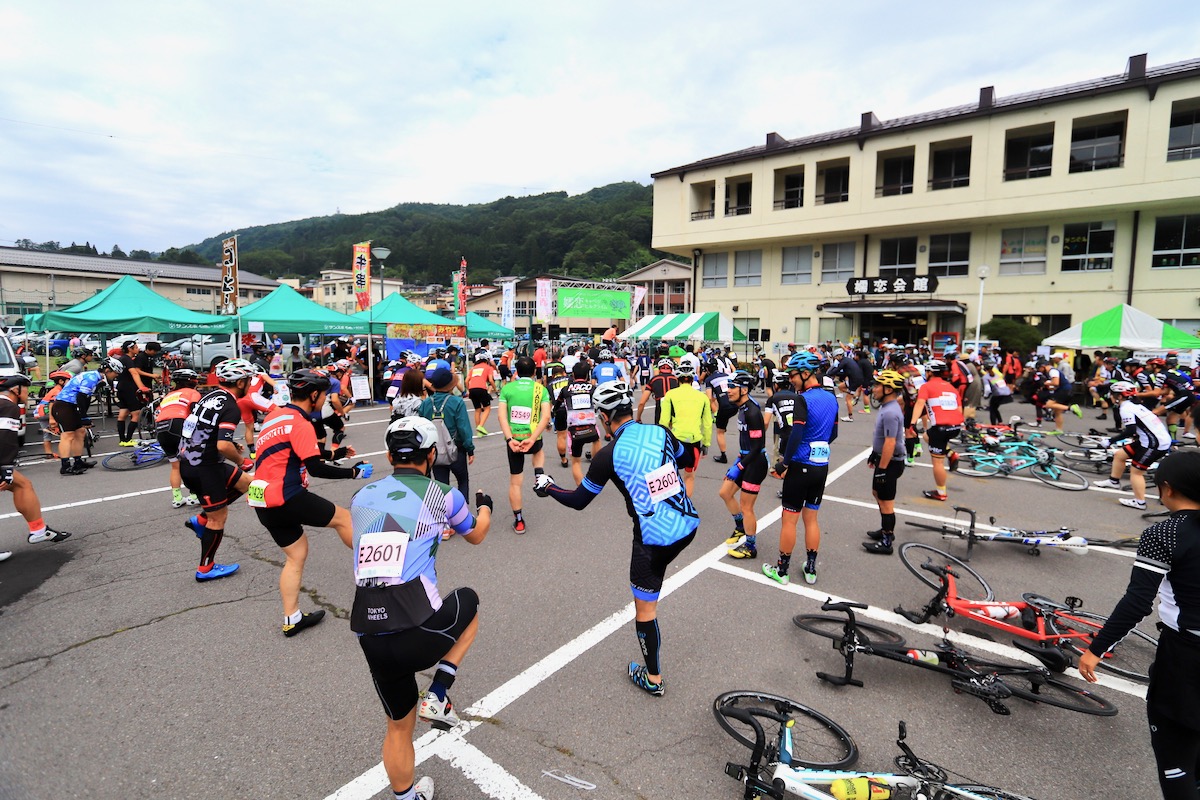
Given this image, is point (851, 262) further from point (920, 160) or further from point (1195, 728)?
point (1195, 728)

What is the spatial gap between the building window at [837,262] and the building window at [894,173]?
3391 mm

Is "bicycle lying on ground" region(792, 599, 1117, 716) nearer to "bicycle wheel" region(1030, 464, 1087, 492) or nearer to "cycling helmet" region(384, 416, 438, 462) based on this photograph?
"cycling helmet" region(384, 416, 438, 462)

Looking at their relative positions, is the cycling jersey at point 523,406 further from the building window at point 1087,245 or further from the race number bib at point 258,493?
the building window at point 1087,245

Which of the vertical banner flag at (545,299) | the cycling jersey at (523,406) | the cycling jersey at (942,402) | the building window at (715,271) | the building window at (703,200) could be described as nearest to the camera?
the cycling jersey at (523,406)

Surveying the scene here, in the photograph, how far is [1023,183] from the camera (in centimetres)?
2653

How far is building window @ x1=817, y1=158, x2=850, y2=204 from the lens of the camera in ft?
107

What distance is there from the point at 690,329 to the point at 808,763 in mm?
22632

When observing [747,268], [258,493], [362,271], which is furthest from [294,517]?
[747,268]

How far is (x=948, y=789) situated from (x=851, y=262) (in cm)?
3476

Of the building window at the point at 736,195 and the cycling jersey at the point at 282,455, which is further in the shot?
the building window at the point at 736,195

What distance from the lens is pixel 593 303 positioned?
29.2m

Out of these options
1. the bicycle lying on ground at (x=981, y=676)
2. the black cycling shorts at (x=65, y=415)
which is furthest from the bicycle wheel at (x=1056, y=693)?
the black cycling shorts at (x=65, y=415)

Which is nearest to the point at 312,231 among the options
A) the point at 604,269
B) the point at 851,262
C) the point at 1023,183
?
the point at 604,269

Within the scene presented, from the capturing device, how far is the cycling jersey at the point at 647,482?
11.0 feet
